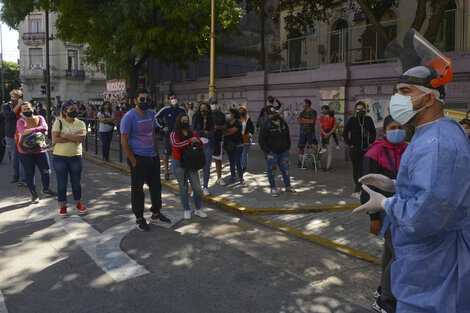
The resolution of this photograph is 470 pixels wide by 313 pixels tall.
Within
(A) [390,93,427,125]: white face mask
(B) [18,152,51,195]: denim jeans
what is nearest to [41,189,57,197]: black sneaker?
(B) [18,152,51,195]: denim jeans

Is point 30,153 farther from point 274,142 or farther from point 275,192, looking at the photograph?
point 275,192

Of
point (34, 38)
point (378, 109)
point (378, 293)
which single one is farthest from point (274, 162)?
point (34, 38)

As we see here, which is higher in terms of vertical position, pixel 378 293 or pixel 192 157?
pixel 192 157

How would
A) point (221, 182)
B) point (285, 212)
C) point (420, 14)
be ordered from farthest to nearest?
point (420, 14)
point (221, 182)
point (285, 212)

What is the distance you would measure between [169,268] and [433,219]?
3.27 metres

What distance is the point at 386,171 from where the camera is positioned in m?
3.75

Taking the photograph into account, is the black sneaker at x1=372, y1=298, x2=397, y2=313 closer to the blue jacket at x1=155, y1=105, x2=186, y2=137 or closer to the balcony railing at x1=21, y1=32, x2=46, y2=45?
the blue jacket at x1=155, y1=105, x2=186, y2=137

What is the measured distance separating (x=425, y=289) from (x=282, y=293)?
7.12 feet

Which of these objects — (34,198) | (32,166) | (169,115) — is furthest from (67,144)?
(169,115)

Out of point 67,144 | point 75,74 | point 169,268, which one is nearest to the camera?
point 169,268

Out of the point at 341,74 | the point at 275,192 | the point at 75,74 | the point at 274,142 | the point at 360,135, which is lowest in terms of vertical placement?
the point at 275,192

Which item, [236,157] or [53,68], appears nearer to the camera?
[236,157]

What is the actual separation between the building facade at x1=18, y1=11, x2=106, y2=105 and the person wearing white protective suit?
48236 mm

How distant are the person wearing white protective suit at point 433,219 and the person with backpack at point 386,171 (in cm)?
148
